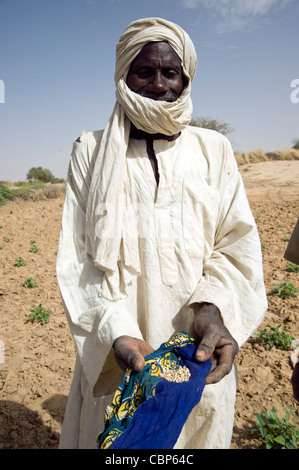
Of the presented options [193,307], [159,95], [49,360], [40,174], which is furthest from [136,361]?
[40,174]

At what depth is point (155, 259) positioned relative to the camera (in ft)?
5.70

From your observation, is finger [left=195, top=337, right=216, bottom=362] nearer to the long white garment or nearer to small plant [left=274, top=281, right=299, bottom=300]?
the long white garment

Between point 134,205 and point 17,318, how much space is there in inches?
173

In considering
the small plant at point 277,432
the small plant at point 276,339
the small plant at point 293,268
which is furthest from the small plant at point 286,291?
the small plant at point 277,432

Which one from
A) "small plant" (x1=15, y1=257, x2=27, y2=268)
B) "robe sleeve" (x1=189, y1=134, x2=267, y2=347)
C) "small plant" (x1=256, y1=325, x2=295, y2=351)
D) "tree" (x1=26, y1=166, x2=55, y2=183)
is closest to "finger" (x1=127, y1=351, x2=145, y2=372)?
"robe sleeve" (x1=189, y1=134, x2=267, y2=347)

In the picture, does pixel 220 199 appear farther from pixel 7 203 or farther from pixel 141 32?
pixel 7 203

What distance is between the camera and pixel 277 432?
9.48ft

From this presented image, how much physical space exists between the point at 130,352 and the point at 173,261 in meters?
0.50

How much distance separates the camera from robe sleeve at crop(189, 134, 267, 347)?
171 cm

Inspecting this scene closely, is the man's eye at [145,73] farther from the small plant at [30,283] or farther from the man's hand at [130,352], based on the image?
the small plant at [30,283]

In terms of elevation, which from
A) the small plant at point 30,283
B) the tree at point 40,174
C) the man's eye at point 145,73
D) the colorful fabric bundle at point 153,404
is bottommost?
the tree at point 40,174

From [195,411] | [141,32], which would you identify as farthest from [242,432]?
[141,32]

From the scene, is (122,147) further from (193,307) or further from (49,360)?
(49,360)

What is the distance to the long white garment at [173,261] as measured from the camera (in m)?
1.68
